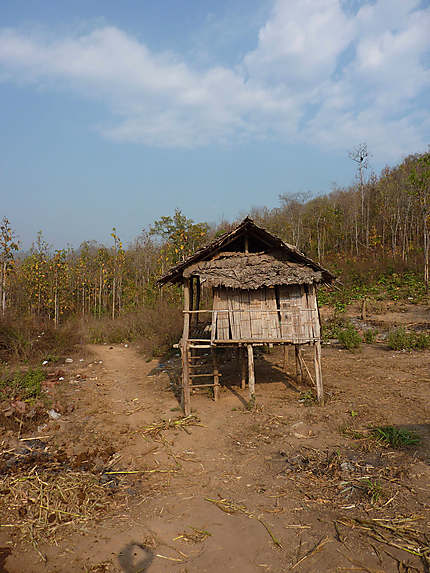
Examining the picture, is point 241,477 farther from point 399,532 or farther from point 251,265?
A: point 251,265

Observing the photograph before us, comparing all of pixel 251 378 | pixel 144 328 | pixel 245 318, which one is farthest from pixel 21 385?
pixel 144 328

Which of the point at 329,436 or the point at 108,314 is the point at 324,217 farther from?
the point at 329,436

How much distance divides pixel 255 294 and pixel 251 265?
75 centimetres

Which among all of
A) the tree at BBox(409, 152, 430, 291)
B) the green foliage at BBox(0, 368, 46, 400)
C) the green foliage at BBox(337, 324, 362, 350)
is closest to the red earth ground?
the green foliage at BBox(0, 368, 46, 400)

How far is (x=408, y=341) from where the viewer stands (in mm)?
13375

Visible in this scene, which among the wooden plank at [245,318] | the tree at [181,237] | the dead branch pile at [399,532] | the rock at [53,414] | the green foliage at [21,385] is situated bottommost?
the dead branch pile at [399,532]

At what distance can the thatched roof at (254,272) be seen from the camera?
28.7 ft

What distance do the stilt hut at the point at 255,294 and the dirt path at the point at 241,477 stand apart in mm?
1084

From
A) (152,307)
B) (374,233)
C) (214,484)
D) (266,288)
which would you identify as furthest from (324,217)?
(214,484)

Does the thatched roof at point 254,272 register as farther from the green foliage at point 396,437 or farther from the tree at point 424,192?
the tree at point 424,192

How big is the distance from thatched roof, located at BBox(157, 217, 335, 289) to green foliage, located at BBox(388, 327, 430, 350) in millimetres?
6052

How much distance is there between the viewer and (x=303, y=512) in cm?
494

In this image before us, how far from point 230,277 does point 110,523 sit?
18.1ft

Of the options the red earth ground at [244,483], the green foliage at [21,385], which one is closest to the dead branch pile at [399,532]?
the red earth ground at [244,483]
